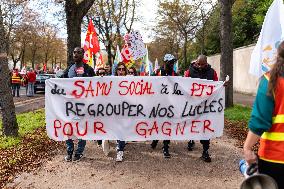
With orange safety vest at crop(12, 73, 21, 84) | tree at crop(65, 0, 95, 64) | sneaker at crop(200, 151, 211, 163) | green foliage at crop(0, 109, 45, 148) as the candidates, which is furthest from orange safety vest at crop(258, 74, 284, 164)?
orange safety vest at crop(12, 73, 21, 84)

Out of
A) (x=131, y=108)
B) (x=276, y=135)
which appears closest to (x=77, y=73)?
(x=131, y=108)

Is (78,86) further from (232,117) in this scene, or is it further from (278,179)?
(232,117)

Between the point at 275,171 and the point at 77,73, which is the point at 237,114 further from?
the point at 275,171

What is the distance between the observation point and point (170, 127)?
24.7ft

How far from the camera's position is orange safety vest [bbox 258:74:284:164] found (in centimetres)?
310

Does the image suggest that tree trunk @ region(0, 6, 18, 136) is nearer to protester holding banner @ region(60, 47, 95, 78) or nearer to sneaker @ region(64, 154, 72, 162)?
protester holding banner @ region(60, 47, 95, 78)

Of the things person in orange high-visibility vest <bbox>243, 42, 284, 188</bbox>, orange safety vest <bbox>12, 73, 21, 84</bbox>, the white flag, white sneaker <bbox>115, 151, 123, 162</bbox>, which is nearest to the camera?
person in orange high-visibility vest <bbox>243, 42, 284, 188</bbox>

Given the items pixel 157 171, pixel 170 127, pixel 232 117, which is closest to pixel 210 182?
pixel 157 171

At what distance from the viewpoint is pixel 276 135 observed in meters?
3.19

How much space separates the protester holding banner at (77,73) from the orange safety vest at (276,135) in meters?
4.82

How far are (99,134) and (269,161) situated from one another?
4.65 metres

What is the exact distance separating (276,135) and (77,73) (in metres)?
5.16

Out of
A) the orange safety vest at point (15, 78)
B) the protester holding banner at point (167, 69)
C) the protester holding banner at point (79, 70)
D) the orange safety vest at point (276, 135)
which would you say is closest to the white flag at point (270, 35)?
the protester holding banner at point (167, 69)

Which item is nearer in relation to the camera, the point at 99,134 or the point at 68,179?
the point at 68,179
